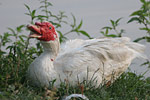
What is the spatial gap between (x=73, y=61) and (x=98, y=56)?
47 centimetres

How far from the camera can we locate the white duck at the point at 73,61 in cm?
502

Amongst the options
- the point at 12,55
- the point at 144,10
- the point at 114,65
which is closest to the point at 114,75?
the point at 114,65

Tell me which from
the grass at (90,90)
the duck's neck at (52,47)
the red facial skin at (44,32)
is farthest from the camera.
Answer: the duck's neck at (52,47)

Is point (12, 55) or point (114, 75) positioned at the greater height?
point (12, 55)

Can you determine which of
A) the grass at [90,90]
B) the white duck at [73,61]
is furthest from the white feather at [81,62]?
the grass at [90,90]

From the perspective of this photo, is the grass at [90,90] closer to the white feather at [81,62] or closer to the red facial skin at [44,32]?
the white feather at [81,62]

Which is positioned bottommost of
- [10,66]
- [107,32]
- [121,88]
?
[121,88]

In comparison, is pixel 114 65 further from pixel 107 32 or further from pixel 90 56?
pixel 107 32

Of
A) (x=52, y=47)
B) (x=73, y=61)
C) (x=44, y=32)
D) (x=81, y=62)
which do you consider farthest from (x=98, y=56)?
(x=44, y=32)

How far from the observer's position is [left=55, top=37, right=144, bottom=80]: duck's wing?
5.12m

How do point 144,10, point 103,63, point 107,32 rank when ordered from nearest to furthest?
point 103,63
point 144,10
point 107,32

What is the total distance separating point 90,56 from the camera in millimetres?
5289

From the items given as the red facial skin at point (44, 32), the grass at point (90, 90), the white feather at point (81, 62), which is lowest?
the grass at point (90, 90)

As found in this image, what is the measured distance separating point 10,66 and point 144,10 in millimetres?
2502
